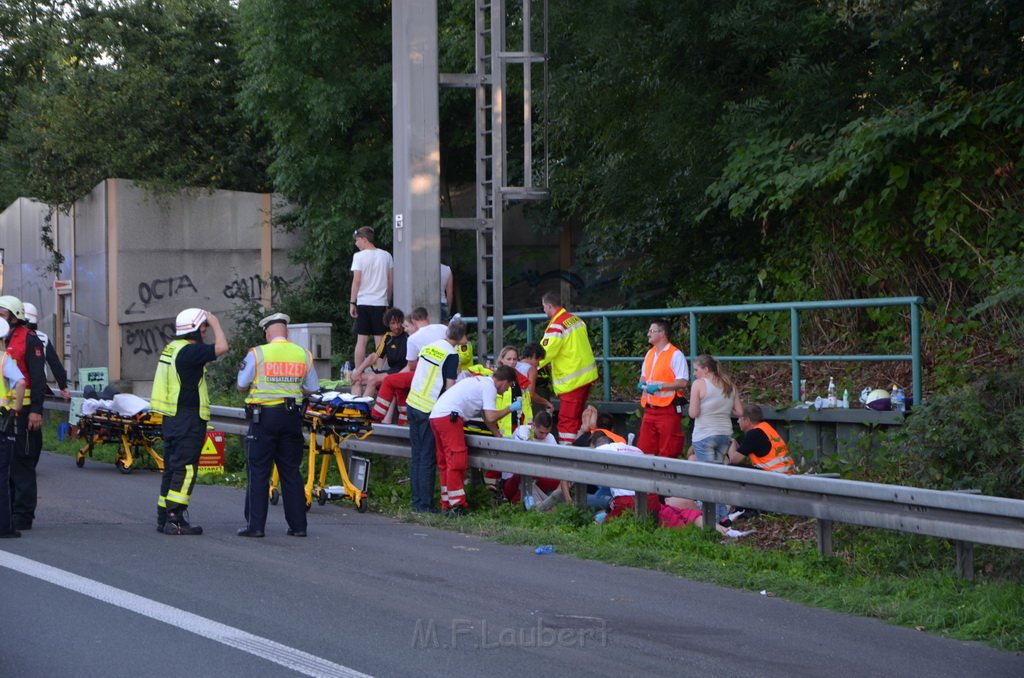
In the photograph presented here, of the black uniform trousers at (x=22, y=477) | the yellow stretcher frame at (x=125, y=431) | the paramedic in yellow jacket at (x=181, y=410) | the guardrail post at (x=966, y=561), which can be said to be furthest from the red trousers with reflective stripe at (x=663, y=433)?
the black uniform trousers at (x=22, y=477)

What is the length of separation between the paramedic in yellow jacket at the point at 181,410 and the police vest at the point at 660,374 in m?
4.60

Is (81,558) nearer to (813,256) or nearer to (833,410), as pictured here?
(833,410)

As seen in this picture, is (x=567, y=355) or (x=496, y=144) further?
(x=567, y=355)

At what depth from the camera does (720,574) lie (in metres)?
9.02

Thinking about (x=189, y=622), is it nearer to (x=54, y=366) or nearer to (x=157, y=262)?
(x=54, y=366)

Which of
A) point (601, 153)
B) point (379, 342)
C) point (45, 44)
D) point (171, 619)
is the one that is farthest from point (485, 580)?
point (45, 44)

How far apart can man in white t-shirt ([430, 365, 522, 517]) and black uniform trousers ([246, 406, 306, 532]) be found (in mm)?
1726

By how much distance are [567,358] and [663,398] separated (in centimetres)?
141

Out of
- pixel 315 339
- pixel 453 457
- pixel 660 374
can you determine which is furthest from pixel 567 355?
pixel 315 339

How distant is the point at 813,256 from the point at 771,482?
672 centimetres

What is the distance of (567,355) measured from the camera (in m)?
14.0

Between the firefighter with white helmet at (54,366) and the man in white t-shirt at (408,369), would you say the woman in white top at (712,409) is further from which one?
the firefighter with white helmet at (54,366)

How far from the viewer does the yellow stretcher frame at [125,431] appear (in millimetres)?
14969

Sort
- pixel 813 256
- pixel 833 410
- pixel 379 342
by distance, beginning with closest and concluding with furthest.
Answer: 1. pixel 833 410
2. pixel 379 342
3. pixel 813 256
